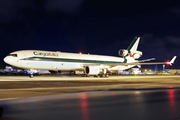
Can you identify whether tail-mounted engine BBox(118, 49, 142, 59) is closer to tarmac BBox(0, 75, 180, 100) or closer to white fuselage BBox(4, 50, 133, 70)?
white fuselage BBox(4, 50, 133, 70)

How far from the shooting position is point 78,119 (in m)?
4.22

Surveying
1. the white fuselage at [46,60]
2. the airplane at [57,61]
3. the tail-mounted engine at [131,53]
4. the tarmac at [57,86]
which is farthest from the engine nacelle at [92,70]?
the tail-mounted engine at [131,53]

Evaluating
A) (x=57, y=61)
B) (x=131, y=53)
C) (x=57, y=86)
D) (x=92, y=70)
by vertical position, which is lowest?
(x=57, y=86)

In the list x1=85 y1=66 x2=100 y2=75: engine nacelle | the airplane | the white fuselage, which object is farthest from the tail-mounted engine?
x1=85 y1=66 x2=100 y2=75: engine nacelle

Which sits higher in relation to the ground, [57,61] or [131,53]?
[131,53]

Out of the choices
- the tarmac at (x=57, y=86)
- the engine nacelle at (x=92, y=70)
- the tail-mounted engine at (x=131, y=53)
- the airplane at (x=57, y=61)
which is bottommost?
the tarmac at (x=57, y=86)

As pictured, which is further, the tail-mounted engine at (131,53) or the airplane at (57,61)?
the tail-mounted engine at (131,53)

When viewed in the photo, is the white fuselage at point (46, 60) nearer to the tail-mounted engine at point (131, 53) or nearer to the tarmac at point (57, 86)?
the tarmac at point (57, 86)

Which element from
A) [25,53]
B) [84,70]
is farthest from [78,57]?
[25,53]

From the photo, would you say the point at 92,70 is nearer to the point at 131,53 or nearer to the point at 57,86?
the point at 131,53

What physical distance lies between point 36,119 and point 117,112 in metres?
2.13

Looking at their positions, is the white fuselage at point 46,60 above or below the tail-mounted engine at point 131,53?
below

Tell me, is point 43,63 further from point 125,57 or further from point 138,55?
point 138,55

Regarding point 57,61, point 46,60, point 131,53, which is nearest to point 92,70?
point 57,61
